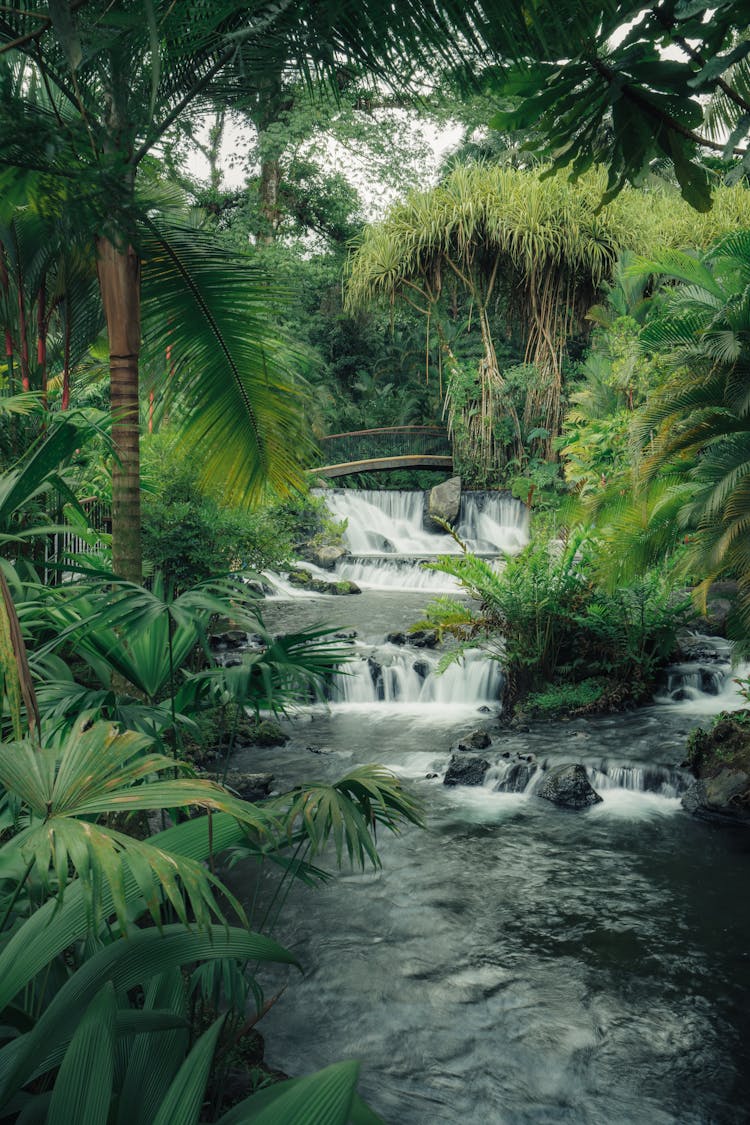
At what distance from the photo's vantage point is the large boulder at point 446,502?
58.2 ft

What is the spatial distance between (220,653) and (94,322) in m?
5.41

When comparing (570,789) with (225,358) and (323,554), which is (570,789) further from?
(323,554)

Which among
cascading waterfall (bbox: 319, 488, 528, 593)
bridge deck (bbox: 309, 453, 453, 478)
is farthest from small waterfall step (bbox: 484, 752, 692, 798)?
bridge deck (bbox: 309, 453, 453, 478)

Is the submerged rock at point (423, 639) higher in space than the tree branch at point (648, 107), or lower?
lower

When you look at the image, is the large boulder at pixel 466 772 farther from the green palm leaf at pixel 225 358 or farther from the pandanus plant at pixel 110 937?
the pandanus plant at pixel 110 937

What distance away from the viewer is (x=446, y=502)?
1783cm

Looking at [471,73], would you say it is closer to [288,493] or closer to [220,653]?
[288,493]

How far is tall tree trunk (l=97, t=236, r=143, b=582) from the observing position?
12.0 feet

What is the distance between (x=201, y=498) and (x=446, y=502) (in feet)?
32.4

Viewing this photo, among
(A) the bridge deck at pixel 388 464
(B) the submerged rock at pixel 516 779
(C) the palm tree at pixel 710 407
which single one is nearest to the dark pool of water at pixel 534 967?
(B) the submerged rock at pixel 516 779

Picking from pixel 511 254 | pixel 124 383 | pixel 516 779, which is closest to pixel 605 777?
pixel 516 779

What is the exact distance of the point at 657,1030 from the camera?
412 centimetres

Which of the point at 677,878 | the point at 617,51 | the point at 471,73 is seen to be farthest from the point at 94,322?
the point at 677,878

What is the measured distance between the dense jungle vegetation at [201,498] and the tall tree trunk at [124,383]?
14 mm
